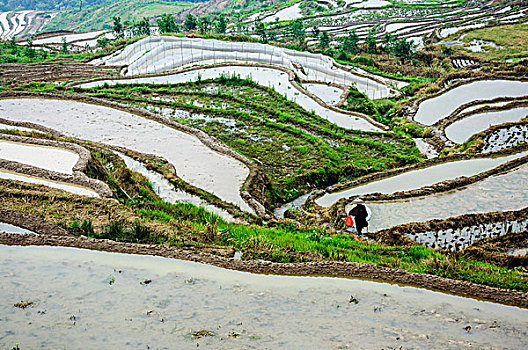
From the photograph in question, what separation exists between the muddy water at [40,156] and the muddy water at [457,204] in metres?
6.71

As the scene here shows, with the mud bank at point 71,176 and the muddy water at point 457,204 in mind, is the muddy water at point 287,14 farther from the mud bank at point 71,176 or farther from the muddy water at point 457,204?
the mud bank at point 71,176

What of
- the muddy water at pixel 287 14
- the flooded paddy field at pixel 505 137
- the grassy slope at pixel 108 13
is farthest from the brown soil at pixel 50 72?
the grassy slope at pixel 108 13

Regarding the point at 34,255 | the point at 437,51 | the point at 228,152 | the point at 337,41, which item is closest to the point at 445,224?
the point at 228,152

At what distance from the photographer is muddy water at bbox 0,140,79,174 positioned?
9.38m

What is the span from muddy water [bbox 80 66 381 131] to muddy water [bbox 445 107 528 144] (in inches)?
105

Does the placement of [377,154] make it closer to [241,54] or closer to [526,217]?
[526,217]

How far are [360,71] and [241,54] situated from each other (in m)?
7.21

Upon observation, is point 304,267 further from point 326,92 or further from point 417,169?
point 326,92

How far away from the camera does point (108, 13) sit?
82.1 meters

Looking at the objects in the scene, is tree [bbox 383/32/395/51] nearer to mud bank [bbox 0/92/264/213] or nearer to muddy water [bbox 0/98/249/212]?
mud bank [bbox 0/92/264/213]

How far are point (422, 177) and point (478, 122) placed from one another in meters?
6.13

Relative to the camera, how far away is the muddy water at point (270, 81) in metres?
15.5

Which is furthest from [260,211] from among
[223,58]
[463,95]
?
[223,58]

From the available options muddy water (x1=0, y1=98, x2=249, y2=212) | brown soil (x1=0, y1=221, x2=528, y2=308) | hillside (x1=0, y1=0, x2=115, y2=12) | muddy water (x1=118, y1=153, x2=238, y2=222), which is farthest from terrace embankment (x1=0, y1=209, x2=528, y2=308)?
hillside (x1=0, y1=0, x2=115, y2=12)
